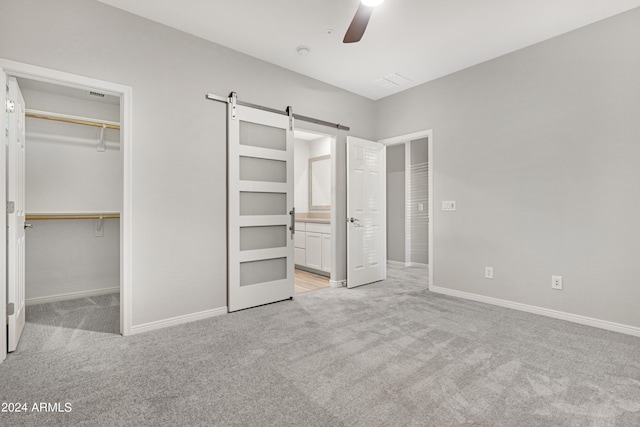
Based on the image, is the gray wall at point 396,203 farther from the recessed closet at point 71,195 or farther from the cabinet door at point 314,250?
the recessed closet at point 71,195

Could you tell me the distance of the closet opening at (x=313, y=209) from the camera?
4773 mm

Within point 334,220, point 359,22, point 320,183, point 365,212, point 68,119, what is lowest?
point 334,220

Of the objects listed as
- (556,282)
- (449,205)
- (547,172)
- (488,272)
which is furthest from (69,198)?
(556,282)

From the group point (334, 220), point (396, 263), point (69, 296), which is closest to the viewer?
point (69, 296)

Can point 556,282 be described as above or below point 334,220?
below

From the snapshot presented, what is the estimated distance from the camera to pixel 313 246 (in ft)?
16.5

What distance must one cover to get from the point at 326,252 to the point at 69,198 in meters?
3.42

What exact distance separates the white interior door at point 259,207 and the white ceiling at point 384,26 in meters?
0.73

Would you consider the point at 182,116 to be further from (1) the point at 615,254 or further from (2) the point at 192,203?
(1) the point at 615,254

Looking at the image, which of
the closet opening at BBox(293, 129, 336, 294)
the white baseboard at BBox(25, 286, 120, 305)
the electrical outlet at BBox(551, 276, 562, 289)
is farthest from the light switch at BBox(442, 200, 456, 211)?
the white baseboard at BBox(25, 286, 120, 305)

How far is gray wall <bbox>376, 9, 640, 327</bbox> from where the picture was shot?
2707mm

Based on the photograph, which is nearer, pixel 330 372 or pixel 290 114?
pixel 330 372

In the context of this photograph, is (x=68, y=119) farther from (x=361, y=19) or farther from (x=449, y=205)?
(x=449, y=205)

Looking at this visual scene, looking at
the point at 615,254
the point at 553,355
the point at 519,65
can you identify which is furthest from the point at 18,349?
the point at 519,65
